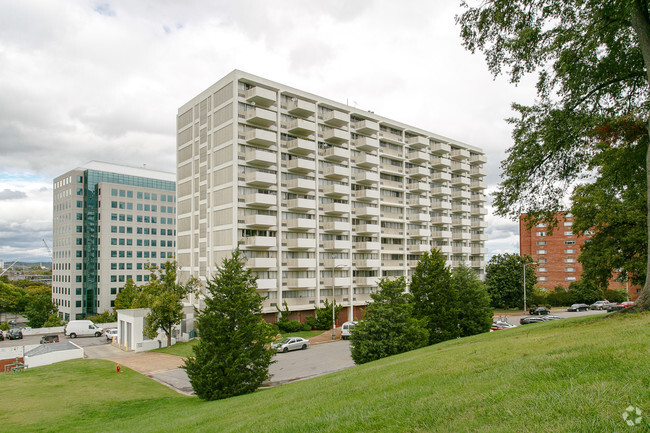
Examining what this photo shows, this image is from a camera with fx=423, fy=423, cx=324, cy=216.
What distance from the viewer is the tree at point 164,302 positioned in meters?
41.8

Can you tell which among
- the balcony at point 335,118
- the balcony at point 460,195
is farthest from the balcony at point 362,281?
the balcony at point 460,195

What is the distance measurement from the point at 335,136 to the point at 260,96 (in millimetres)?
12327

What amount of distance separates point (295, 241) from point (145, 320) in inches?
737

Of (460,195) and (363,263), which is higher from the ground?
(460,195)

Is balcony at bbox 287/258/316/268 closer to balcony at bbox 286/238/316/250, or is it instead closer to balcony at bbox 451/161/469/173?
balcony at bbox 286/238/316/250

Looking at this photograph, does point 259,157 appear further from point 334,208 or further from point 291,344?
point 291,344

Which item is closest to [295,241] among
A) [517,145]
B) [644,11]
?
[517,145]

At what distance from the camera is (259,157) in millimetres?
48219

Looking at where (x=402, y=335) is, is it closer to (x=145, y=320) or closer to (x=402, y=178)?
(x=145, y=320)

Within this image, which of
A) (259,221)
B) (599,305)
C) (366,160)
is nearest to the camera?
(259,221)

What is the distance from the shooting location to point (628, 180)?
60.2ft

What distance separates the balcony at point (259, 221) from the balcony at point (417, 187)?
96.6 feet

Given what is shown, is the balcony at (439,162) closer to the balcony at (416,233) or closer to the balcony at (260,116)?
the balcony at (416,233)

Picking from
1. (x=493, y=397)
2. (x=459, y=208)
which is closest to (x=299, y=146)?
(x=459, y=208)
